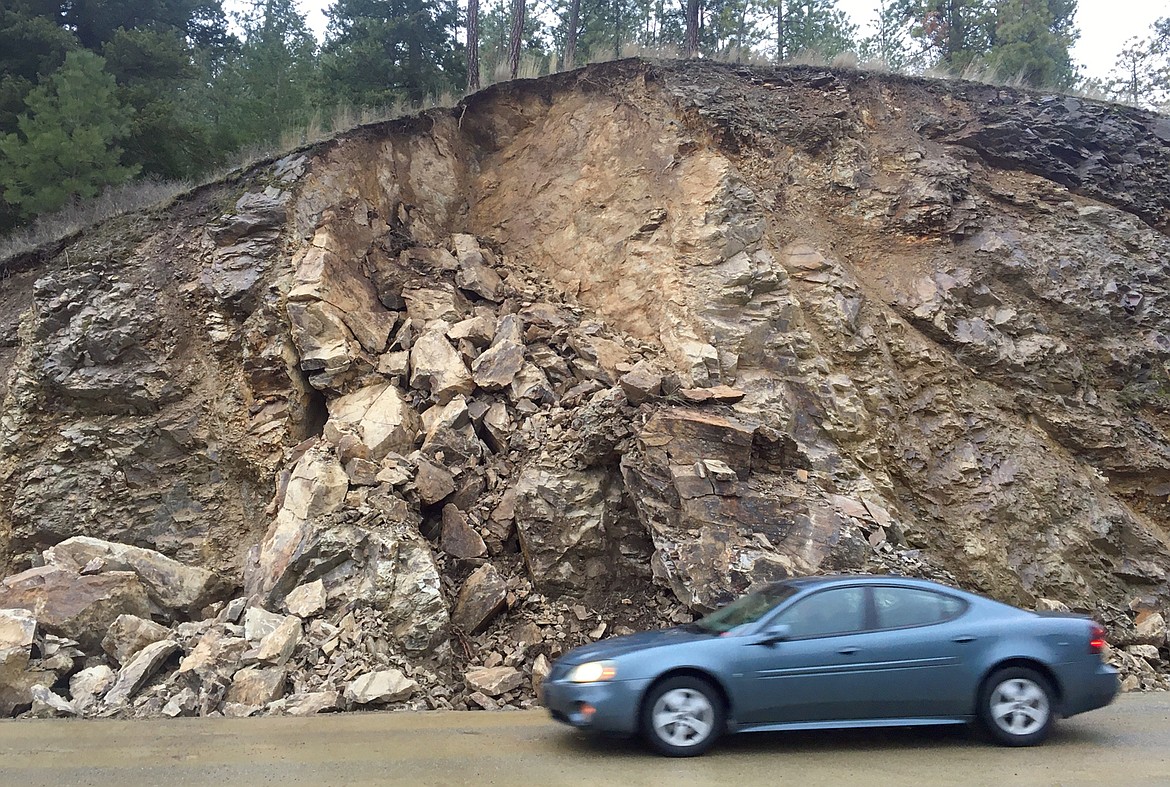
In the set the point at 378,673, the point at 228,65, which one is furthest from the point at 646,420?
the point at 228,65

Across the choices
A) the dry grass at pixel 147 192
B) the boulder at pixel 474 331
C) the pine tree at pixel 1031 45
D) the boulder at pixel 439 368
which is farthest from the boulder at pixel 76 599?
the pine tree at pixel 1031 45

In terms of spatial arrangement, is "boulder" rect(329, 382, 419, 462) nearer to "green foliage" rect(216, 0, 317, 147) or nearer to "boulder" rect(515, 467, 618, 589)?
"boulder" rect(515, 467, 618, 589)

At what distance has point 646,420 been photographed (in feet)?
31.1

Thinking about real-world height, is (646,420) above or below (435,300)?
below

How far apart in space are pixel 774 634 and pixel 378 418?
6.61 metres

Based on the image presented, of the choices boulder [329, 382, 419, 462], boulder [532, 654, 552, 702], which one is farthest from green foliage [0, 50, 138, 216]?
boulder [532, 654, 552, 702]

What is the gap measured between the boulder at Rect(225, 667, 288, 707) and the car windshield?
12.4 feet

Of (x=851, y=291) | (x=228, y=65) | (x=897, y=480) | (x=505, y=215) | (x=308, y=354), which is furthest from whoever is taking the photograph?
(x=228, y=65)

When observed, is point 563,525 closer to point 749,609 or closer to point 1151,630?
point 749,609

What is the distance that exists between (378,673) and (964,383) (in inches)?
359

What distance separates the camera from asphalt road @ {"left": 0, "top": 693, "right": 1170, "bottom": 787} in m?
4.64

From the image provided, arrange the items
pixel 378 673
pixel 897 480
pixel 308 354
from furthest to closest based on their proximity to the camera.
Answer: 1. pixel 308 354
2. pixel 897 480
3. pixel 378 673

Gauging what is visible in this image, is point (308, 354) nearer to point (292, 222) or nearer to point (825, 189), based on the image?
point (292, 222)

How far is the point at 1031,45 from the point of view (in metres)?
22.3
